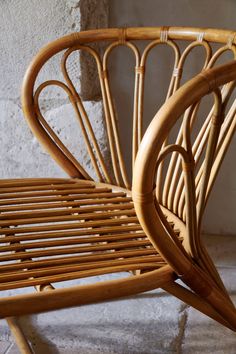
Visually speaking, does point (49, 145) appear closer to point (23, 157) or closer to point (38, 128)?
point (38, 128)

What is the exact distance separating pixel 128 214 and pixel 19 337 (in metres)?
0.49

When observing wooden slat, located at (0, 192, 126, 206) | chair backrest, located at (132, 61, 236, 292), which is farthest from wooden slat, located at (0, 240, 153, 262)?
wooden slat, located at (0, 192, 126, 206)

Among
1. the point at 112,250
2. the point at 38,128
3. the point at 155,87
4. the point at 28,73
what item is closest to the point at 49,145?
the point at 38,128

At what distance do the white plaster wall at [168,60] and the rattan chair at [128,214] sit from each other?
0.36 m

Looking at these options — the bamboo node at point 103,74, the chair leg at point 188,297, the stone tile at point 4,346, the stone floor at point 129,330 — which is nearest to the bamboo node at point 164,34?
the bamboo node at point 103,74

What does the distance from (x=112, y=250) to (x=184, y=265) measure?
232mm

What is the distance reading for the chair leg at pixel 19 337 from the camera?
143cm

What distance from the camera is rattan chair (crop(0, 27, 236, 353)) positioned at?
922 millimetres

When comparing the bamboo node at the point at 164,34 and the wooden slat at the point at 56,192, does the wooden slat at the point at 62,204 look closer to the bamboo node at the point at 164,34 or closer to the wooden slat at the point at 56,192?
the wooden slat at the point at 56,192

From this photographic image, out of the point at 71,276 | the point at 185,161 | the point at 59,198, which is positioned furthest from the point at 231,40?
the point at 71,276

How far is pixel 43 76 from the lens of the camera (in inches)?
67.7

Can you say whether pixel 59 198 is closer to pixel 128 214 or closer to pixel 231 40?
pixel 128 214

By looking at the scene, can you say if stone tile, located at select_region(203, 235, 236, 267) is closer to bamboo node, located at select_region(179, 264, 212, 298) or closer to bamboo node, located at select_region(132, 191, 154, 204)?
bamboo node, located at select_region(179, 264, 212, 298)

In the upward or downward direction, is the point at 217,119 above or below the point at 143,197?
above
